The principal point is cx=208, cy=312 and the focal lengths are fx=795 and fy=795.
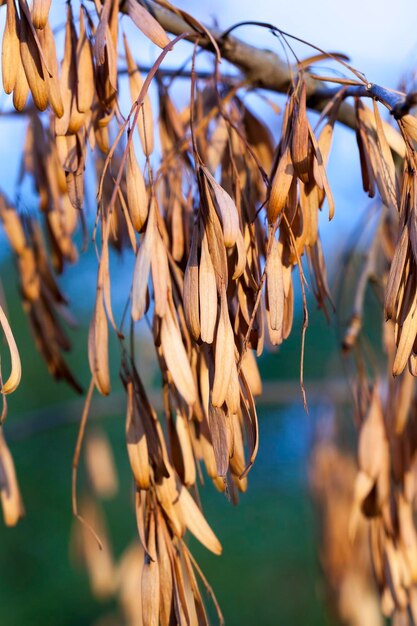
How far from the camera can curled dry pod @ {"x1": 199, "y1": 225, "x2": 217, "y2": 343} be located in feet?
1.71

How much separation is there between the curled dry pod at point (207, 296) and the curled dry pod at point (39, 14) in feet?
0.65

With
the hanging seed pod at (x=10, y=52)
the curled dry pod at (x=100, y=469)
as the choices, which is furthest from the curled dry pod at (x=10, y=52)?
the curled dry pod at (x=100, y=469)

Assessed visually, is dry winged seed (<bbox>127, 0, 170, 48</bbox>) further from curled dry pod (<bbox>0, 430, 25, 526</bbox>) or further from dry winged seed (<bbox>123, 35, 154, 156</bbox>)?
curled dry pod (<bbox>0, 430, 25, 526</bbox>)

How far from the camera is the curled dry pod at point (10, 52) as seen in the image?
566 mm

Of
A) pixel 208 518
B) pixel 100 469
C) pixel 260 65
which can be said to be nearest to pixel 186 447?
pixel 260 65

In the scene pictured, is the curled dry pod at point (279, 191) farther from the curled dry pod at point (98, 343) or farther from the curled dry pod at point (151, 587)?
the curled dry pod at point (151, 587)

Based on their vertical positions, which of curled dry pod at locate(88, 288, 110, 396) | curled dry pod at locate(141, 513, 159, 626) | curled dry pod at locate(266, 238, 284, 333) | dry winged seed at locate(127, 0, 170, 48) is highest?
dry winged seed at locate(127, 0, 170, 48)

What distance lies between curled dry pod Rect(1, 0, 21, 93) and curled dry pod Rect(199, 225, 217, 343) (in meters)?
0.19

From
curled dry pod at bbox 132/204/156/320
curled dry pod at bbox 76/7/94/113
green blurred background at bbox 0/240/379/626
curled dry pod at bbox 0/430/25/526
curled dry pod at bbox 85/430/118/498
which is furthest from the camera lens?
green blurred background at bbox 0/240/379/626

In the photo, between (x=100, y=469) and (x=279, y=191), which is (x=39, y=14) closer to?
(x=279, y=191)

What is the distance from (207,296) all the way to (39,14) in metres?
0.24

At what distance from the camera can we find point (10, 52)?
22.4 inches

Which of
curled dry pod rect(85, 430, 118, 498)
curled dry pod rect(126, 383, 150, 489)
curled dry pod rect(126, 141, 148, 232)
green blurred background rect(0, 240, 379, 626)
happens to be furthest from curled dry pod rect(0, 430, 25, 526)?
green blurred background rect(0, 240, 379, 626)

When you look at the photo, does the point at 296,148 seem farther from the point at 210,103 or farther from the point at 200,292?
the point at 210,103
